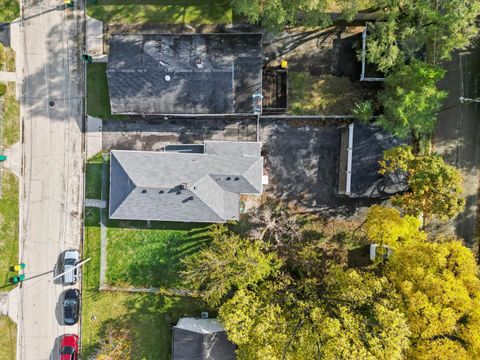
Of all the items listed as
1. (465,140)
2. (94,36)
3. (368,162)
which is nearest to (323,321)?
(368,162)

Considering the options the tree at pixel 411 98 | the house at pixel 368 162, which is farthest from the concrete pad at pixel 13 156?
the tree at pixel 411 98

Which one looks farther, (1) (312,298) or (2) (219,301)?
(2) (219,301)

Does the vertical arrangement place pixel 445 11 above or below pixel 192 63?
above

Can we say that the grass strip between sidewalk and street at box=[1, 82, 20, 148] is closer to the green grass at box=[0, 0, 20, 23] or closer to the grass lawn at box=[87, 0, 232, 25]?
the green grass at box=[0, 0, 20, 23]

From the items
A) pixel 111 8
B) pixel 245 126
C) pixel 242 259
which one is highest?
pixel 111 8

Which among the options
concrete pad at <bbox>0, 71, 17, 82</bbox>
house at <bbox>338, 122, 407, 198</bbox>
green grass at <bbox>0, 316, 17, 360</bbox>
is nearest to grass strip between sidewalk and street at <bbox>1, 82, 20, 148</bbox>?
concrete pad at <bbox>0, 71, 17, 82</bbox>

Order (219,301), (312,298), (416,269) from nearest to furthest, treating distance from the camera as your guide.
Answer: (416,269)
(312,298)
(219,301)

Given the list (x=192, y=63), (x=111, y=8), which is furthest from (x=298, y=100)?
(x=111, y=8)

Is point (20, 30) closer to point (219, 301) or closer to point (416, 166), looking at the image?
point (219, 301)
